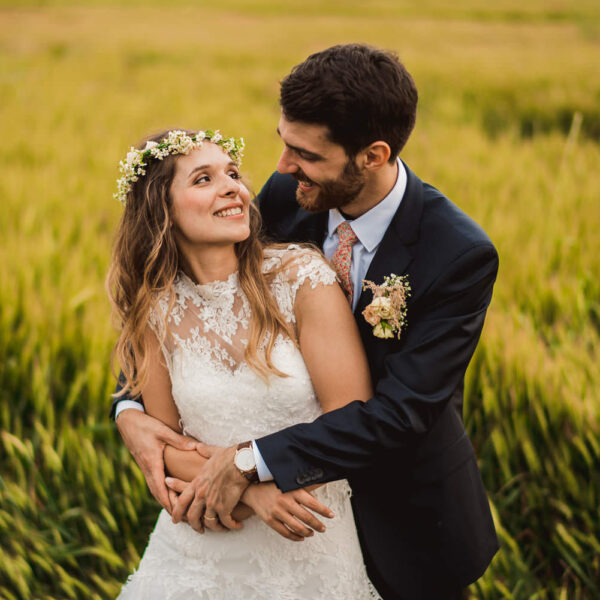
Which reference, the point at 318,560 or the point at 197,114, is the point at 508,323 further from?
the point at 197,114

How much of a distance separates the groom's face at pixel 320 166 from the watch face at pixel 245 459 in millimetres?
858

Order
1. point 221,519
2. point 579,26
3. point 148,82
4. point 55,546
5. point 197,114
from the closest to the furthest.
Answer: point 221,519, point 55,546, point 197,114, point 148,82, point 579,26

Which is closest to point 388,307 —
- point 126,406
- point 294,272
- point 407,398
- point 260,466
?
point 407,398

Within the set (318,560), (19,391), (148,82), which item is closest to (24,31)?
(148,82)

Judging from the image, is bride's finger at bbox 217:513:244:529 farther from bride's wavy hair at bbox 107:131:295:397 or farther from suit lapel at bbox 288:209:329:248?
suit lapel at bbox 288:209:329:248

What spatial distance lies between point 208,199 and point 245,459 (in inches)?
32.4

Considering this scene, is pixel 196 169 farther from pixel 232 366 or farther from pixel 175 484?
pixel 175 484

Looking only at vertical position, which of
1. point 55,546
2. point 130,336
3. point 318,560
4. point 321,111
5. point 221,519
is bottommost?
point 55,546

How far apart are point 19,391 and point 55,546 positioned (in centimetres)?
92

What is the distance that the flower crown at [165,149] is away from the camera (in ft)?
6.69

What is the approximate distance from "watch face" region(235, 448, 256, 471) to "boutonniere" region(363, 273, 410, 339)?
51 cm

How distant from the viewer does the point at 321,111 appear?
201 cm

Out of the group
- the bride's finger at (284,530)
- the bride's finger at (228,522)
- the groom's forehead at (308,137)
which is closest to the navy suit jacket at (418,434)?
the bride's finger at (284,530)

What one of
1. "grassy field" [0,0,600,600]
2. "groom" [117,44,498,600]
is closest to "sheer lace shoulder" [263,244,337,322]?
"groom" [117,44,498,600]
